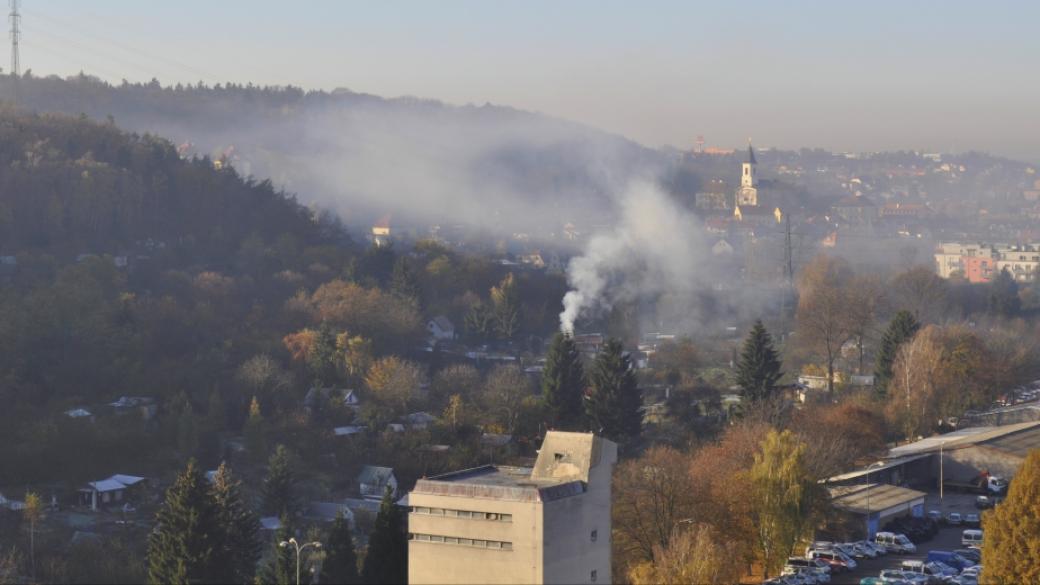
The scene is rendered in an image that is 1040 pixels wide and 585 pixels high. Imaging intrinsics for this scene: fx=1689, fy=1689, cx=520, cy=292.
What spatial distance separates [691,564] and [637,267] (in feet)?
112

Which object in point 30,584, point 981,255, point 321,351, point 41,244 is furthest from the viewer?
point 981,255

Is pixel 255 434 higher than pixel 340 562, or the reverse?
pixel 340 562

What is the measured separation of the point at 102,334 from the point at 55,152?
40.7 ft

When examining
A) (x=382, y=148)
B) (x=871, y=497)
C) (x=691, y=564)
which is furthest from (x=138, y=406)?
(x=382, y=148)

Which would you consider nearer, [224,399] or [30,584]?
[30,584]

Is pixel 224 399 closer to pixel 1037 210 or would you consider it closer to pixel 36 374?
pixel 36 374

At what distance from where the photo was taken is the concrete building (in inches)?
602

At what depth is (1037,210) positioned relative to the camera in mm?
116875

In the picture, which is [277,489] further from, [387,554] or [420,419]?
[387,554]

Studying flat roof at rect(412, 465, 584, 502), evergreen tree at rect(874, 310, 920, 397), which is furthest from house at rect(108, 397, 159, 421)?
flat roof at rect(412, 465, 584, 502)

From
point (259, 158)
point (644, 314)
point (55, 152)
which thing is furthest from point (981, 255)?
point (55, 152)

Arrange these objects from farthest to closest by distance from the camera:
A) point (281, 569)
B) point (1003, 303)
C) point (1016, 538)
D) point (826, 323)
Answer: point (1003, 303) < point (826, 323) < point (1016, 538) < point (281, 569)

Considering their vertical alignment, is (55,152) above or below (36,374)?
above

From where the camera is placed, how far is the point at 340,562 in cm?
1742
